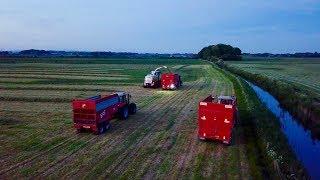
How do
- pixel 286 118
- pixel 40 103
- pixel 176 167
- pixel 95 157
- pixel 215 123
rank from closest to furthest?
pixel 176 167 < pixel 95 157 < pixel 215 123 < pixel 286 118 < pixel 40 103

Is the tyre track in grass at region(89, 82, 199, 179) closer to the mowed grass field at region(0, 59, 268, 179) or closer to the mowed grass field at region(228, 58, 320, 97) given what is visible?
the mowed grass field at region(0, 59, 268, 179)

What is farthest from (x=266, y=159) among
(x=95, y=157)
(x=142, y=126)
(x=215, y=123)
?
(x=142, y=126)

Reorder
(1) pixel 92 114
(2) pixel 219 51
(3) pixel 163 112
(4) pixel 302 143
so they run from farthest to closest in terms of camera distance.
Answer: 1. (2) pixel 219 51
2. (3) pixel 163 112
3. (4) pixel 302 143
4. (1) pixel 92 114

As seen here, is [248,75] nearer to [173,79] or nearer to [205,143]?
[173,79]

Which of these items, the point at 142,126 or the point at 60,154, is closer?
the point at 60,154

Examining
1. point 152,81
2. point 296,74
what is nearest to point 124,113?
point 152,81

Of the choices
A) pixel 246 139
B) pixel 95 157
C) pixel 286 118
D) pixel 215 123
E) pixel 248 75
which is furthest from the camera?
pixel 248 75

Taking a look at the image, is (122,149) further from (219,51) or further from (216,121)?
(219,51)
